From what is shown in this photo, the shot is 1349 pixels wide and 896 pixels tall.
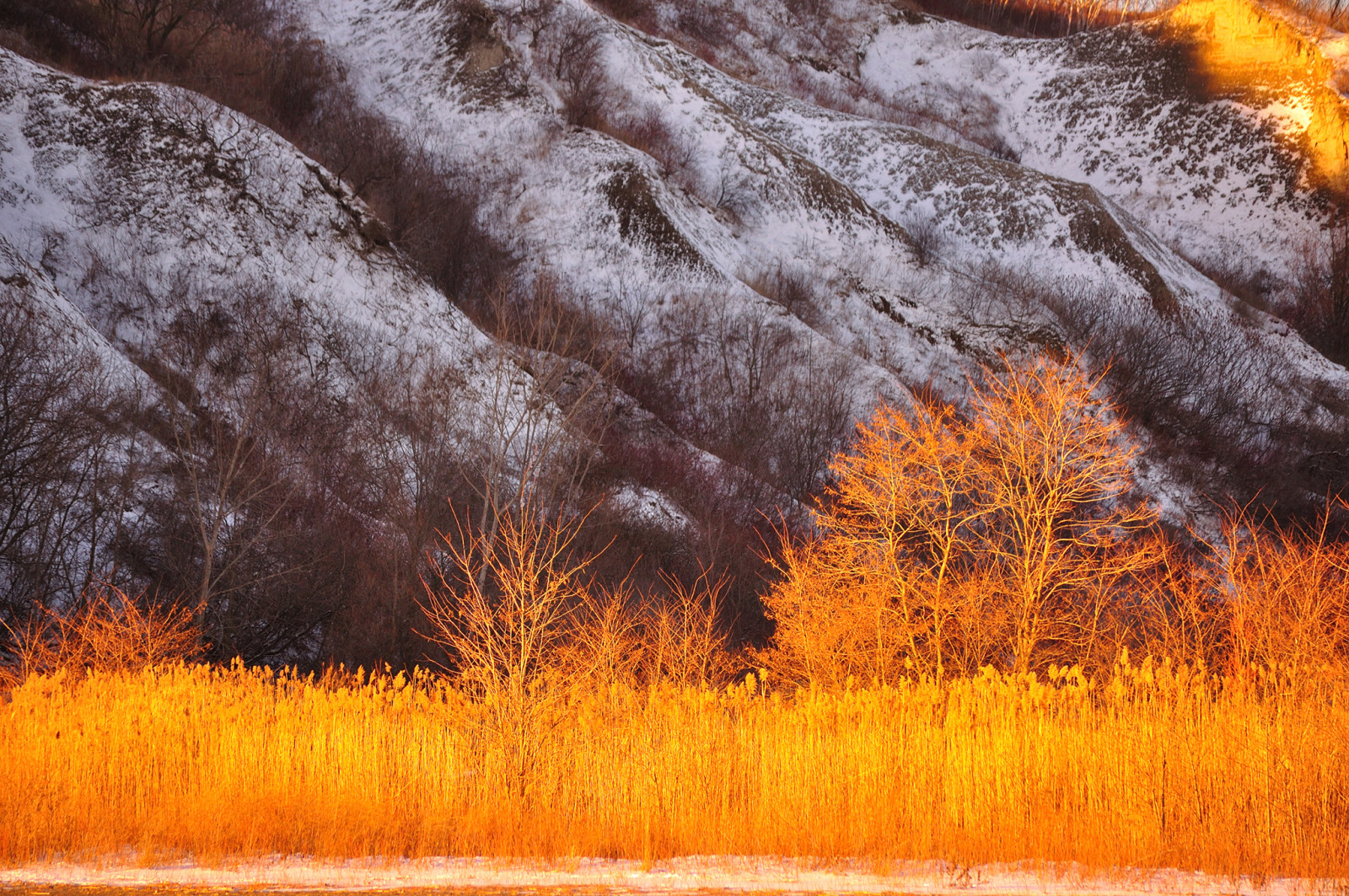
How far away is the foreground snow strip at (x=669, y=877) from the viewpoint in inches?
248

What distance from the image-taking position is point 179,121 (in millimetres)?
31656

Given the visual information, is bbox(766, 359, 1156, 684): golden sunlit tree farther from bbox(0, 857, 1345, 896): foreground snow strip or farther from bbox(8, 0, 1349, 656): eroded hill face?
bbox(8, 0, 1349, 656): eroded hill face

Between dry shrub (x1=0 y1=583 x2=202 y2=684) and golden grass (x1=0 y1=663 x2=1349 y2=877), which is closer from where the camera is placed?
golden grass (x1=0 y1=663 x2=1349 y2=877)

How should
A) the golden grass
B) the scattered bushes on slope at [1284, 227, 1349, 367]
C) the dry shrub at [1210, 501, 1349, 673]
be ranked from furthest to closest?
the scattered bushes on slope at [1284, 227, 1349, 367] < the dry shrub at [1210, 501, 1349, 673] < the golden grass

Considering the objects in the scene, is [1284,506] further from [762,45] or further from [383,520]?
[762,45]

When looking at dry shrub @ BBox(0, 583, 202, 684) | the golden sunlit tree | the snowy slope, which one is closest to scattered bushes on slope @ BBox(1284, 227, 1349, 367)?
the snowy slope

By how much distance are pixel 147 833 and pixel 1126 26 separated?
74975 mm

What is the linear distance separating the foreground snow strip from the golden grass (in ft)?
0.75

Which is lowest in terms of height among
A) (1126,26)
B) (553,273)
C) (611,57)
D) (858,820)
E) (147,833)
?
(553,273)

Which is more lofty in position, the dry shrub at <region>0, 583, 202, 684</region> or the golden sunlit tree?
the golden sunlit tree

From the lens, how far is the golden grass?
704 centimetres

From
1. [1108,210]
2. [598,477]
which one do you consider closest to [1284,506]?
[1108,210]

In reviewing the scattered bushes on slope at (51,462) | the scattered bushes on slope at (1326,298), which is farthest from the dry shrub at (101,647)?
the scattered bushes on slope at (1326,298)

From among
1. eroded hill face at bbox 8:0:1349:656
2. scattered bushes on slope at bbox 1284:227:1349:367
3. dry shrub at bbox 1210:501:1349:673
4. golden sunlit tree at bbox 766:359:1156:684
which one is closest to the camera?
dry shrub at bbox 1210:501:1349:673
